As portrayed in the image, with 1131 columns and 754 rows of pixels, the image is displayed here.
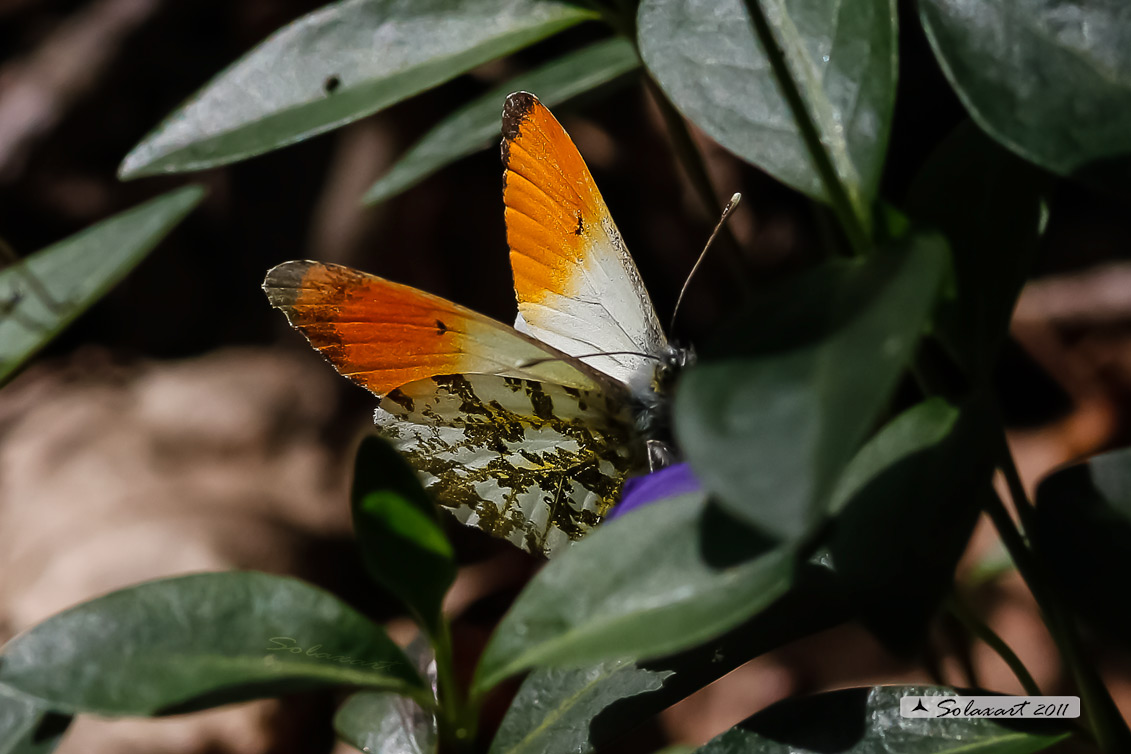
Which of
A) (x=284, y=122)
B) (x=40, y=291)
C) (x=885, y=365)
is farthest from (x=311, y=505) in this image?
(x=885, y=365)

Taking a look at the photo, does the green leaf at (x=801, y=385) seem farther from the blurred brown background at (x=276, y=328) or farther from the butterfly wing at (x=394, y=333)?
the blurred brown background at (x=276, y=328)

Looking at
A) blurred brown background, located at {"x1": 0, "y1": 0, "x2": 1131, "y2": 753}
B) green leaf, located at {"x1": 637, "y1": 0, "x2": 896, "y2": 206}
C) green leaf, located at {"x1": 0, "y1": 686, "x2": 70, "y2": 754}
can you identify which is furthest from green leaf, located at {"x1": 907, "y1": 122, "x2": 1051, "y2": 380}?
blurred brown background, located at {"x1": 0, "y1": 0, "x2": 1131, "y2": 753}

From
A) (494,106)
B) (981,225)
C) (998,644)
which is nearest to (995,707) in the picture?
(998,644)

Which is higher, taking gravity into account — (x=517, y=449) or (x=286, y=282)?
(x=286, y=282)

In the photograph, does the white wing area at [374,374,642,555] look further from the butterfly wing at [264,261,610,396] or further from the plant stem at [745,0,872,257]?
the plant stem at [745,0,872,257]

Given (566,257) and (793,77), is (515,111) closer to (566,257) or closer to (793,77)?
(566,257)

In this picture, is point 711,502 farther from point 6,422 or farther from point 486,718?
point 6,422
